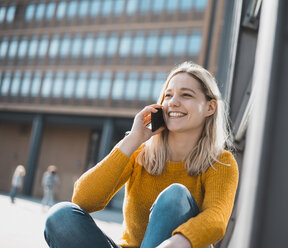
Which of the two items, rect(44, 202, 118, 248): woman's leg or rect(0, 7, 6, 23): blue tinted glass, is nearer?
rect(44, 202, 118, 248): woman's leg

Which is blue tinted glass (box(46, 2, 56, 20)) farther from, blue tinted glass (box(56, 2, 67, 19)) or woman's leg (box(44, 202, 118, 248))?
woman's leg (box(44, 202, 118, 248))

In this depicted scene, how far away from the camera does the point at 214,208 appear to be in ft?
6.38

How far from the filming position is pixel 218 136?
2.67 metres

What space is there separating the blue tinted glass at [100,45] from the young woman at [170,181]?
24985mm

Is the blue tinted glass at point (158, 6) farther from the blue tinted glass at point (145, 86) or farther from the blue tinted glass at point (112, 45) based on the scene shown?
the blue tinted glass at point (145, 86)

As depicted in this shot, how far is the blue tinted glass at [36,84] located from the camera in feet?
93.1

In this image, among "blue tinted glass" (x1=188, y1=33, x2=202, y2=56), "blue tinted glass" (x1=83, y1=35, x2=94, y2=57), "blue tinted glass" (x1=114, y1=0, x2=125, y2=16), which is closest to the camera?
"blue tinted glass" (x1=188, y1=33, x2=202, y2=56)

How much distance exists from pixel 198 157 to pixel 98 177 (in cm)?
67

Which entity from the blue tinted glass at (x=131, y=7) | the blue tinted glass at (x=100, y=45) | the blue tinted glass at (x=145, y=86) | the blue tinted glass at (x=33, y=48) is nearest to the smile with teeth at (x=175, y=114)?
the blue tinted glass at (x=145, y=86)

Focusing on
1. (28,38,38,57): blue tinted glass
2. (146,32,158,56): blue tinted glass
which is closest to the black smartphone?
(146,32,158,56): blue tinted glass

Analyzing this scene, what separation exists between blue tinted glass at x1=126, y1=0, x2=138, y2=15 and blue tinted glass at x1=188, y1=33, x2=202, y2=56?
505 cm

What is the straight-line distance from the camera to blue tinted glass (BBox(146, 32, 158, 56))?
25.6 meters

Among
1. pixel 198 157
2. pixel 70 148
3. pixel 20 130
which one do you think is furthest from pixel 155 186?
pixel 20 130

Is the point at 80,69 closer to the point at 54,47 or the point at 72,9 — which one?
the point at 54,47
